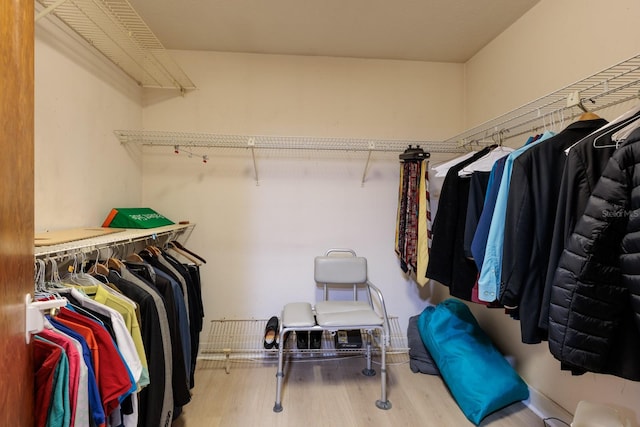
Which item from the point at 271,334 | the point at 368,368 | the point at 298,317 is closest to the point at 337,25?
the point at 298,317

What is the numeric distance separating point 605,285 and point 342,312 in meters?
1.41

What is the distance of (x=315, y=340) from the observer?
2.30 meters

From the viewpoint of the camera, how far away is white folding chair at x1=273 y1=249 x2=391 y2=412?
1.90 meters

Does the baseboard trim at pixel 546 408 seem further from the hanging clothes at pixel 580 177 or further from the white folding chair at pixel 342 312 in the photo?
the hanging clothes at pixel 580 177

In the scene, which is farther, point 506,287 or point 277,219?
point 277,219

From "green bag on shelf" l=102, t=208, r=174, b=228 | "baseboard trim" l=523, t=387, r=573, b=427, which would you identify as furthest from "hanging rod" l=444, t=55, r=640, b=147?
"green bag on shelf" l=102, t=208, r=174, b=228

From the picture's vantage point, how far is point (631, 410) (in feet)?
4.46

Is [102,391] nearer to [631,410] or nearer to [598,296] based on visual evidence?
[598,296]

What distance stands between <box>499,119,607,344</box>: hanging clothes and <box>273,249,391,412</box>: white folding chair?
2.88ft

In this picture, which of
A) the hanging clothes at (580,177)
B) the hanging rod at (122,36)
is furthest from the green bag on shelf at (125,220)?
the hanging clothes at (580,177)

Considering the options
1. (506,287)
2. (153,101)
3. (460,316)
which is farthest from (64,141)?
(460,316)

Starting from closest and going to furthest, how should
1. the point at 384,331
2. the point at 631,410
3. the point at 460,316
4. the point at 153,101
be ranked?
the point at 631,410
the point at 384,331
the point at 460,316
the point at 153,101

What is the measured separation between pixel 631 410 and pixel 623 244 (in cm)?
107

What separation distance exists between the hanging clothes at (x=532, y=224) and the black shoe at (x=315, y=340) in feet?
4.61
